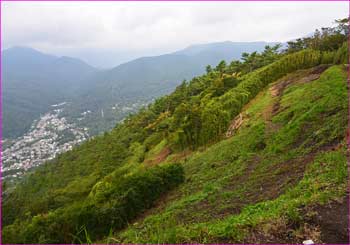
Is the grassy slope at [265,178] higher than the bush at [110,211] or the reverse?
higher

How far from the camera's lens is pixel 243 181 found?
11.4 meters

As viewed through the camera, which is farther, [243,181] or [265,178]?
[243,181]

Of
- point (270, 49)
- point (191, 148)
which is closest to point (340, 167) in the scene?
point (191, 148)

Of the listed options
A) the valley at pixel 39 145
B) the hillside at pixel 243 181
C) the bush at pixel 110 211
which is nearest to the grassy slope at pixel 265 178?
the hillside at pixel 243 181

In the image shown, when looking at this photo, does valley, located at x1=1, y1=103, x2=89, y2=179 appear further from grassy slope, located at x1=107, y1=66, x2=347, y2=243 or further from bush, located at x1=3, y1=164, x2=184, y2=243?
grassy slope, located at x1=107, y1=66, x2=347, y2=243

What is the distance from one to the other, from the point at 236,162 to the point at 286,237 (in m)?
9.17

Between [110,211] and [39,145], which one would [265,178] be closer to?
[110,211]

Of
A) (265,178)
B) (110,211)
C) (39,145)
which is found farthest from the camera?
(39,145)

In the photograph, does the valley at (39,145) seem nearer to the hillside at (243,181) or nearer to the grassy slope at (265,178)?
the hillside at (243,181)

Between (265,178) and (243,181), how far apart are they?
3.44ft

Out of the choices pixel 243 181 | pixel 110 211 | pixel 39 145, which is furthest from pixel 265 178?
pixel 39 145

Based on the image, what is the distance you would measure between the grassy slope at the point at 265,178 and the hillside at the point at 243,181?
0.04 metres

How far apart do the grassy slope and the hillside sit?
36 mm

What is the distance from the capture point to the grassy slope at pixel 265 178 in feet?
17.7
